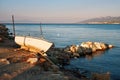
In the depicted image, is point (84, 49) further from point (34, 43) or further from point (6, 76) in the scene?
point (6, 76)

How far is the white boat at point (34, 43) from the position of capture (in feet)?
95.7

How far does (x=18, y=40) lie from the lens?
33.6 metres

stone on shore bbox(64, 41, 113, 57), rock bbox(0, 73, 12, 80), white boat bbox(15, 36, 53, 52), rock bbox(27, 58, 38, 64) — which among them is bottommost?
stone on shore bbox(64, 41, 113, 57)

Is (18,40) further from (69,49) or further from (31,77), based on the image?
(31,77)

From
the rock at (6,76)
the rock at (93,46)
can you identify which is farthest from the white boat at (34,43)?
the rock at (93,46)

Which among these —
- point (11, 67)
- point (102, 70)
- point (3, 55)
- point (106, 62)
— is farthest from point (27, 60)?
point (106, 62)

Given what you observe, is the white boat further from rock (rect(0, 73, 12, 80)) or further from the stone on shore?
rock (rect(0, 73, 12, 80))

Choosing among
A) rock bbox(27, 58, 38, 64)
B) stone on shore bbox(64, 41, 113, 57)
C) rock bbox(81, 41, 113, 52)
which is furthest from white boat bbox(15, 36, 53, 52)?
rock bbox(81, 41, 113, 52)

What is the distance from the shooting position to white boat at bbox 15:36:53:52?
29.2m

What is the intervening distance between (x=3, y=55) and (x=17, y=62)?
417 cm

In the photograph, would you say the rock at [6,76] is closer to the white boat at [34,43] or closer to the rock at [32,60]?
the rock at [32,60]

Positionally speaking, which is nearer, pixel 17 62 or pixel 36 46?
pixel 17 62

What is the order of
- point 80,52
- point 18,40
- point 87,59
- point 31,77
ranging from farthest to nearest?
point 80,52, point 87,59, point 18,40, point 31,77

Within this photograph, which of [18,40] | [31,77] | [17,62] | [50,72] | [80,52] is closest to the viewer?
[31,77]
